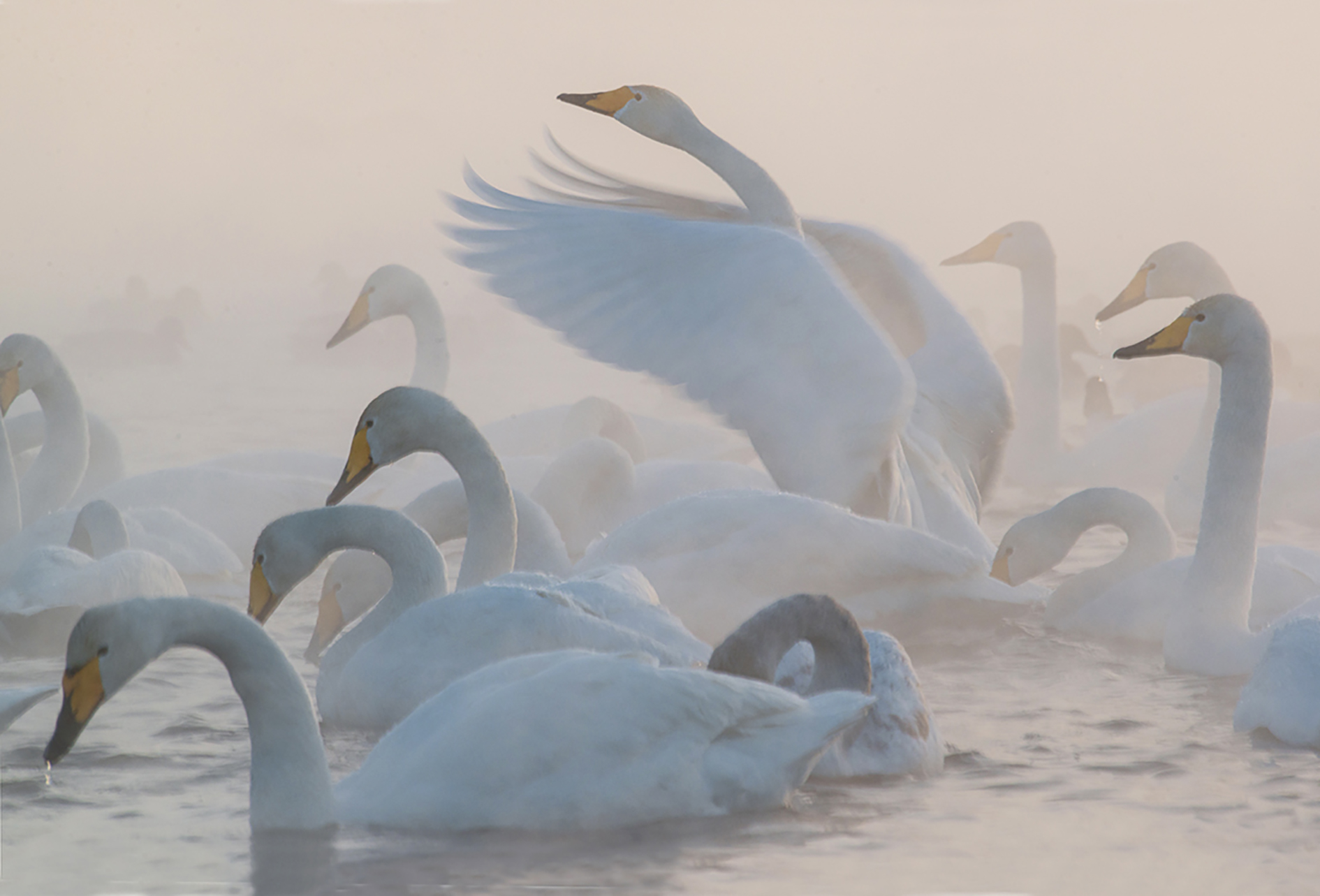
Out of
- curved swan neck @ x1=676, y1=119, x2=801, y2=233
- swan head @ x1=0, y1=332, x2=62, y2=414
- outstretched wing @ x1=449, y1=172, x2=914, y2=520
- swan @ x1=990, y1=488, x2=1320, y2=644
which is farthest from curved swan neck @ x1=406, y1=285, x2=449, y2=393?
swan @ x1=990, y1=488, x2=1320, y2=644

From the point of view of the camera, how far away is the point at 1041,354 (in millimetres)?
11625

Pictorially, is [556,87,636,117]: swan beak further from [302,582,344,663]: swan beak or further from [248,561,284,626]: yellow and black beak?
[248,561,284,626]: yellow and black beak

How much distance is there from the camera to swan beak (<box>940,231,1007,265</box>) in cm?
1173

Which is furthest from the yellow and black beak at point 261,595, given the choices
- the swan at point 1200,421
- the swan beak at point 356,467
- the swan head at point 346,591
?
the swan at point 1200,421

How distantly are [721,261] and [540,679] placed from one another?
2.61 m

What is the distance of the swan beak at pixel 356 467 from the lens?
570cm

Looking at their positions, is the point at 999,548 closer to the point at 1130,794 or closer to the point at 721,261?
the point at 721,261

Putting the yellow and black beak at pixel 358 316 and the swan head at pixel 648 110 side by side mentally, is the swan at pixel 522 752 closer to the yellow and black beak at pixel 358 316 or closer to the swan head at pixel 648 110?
the swan head at pixel 648 110

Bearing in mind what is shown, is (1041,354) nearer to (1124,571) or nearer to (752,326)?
(1124,571)

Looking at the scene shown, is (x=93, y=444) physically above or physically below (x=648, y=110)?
below

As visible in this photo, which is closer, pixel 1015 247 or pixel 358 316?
pixel 358 316

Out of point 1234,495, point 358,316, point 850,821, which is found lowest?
point 850,821

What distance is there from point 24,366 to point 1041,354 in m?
6.07

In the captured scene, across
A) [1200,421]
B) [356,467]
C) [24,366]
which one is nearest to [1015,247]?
[1200,421]
